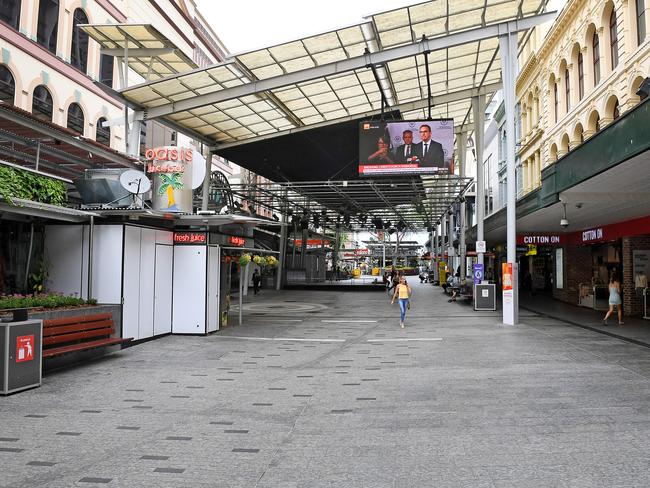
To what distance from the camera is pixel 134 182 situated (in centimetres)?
1267

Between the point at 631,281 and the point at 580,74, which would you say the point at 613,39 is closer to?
the point at 580,74

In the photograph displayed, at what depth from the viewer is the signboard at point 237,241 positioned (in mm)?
15936

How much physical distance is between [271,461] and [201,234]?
33.3 ft

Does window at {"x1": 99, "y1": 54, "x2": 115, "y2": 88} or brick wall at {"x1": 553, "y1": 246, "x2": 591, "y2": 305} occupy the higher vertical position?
window at {"x1": 99, "y1": 54, "x2": 115, "y2": 88}

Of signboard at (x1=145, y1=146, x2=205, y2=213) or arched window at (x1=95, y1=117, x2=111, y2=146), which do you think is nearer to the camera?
signboard at (x1=145, y1=146, x2=205, y2=213)

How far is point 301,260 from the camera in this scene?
146ft

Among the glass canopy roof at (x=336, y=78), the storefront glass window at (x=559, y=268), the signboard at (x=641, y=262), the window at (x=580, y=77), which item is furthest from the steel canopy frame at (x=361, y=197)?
the signboard at (x=641, y=262)

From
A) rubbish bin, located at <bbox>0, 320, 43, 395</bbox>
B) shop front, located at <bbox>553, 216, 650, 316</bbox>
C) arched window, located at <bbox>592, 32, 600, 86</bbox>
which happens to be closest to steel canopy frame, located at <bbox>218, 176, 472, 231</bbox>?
shop front, located at <bbox>553, 216, 650, 316</bbox>

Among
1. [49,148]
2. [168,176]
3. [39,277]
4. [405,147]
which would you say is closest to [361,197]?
[405,147]

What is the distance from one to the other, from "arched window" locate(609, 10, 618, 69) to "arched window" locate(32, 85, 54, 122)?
21.4m

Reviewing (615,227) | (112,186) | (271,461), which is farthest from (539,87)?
(271,461)

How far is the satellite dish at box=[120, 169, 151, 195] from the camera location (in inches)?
493

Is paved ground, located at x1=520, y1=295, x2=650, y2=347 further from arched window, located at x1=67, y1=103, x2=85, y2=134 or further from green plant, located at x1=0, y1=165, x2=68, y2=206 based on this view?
arched window, located at x1=67, y1=103, x2=85, y2=134

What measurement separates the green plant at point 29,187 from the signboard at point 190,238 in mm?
3294
